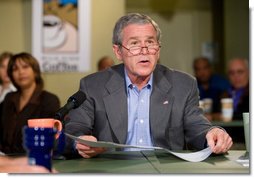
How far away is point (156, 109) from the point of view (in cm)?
151

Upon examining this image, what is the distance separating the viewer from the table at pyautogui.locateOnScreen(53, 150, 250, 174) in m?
Result: 1.18

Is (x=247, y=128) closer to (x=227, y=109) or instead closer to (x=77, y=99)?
(x=77, y=99)

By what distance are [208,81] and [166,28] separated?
10.9 inches

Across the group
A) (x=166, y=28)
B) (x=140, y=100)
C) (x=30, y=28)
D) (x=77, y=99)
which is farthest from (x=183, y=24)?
(x=77, y=99)

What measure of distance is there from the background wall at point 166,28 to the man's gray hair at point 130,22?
1.9 inches

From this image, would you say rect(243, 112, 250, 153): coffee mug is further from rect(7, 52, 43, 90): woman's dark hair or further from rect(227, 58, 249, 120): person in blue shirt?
rect(7, 52, 43, 90): woman's dark hair

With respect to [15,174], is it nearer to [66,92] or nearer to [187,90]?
[66,92]

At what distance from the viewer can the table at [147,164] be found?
118 centimetres

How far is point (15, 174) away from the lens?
1.12m

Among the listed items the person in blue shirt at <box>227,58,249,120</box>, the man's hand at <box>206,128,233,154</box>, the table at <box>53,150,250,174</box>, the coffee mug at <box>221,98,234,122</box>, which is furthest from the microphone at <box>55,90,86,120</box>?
the coffee mug at <box>221,98,234,122</box>

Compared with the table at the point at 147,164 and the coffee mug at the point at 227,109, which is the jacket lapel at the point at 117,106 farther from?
the coffee mug at the point at 227,109

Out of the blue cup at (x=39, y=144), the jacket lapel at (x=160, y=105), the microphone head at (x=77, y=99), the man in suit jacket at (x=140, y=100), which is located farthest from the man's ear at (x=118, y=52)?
the blue cup at (x=39, y=144)

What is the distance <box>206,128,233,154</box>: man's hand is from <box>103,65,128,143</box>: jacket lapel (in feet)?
0.86

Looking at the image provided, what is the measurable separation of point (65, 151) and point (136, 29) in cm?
40
